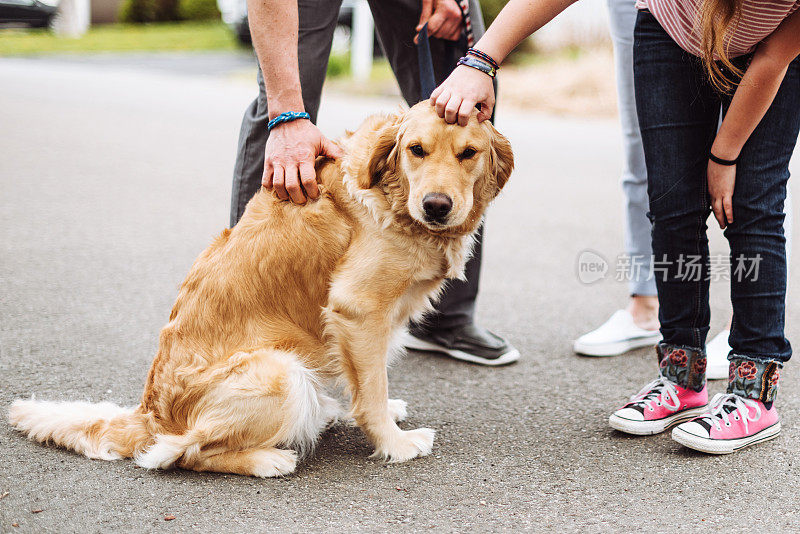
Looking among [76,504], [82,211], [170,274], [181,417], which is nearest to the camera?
[76,504]

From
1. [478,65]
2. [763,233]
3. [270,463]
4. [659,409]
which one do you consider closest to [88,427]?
[270,463]

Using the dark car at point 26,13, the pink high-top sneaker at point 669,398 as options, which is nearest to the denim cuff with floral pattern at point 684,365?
the pink high-top sneaker at point 669,398

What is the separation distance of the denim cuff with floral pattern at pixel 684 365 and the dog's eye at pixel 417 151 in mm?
1256

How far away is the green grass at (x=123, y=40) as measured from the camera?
19125mm

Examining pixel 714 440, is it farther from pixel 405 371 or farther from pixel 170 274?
pixel 170 274

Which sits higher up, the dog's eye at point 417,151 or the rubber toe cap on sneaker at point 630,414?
the dog's eye at point 417,151

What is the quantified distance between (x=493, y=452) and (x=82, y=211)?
14.9 feet

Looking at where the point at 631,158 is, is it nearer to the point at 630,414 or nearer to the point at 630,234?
the point at 630,234

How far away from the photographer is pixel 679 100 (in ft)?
8.91

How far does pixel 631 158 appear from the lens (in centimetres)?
379

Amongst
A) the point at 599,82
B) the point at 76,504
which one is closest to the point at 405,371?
the point at 76,504

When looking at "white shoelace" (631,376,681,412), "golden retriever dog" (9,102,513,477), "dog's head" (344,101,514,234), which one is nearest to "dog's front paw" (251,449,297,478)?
"golden retriever dog" (9,102,513,477)

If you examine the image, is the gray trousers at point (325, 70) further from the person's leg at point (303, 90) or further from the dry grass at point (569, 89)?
the dry grass at point (569, 89)

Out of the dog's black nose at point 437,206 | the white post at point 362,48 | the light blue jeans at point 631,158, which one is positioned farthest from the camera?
the white post at point 362,48
